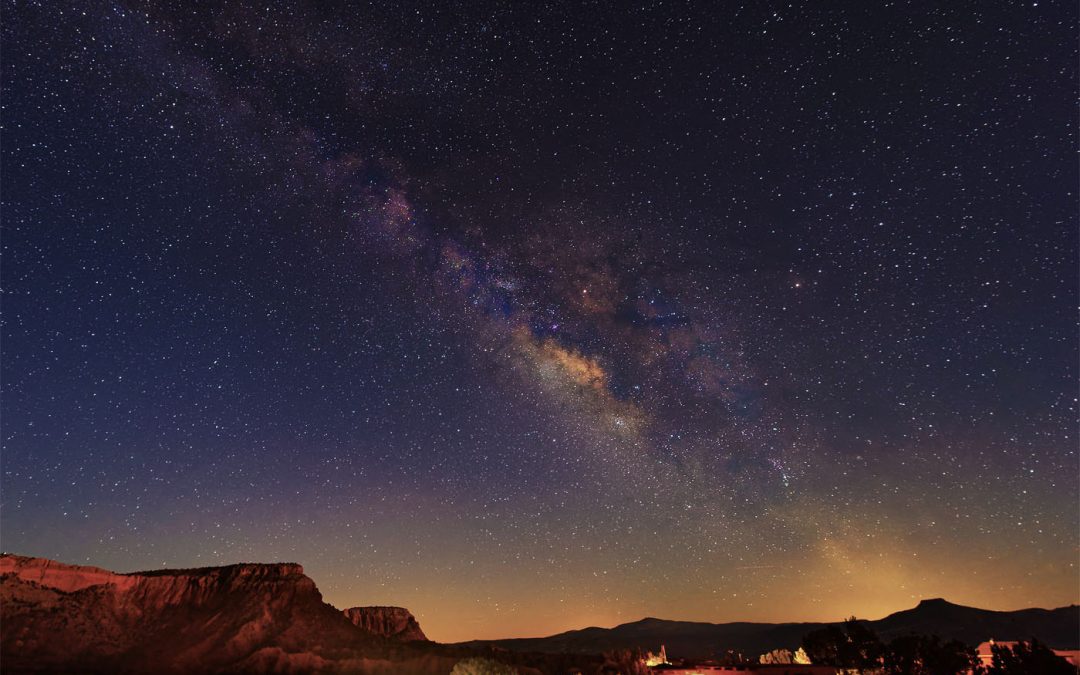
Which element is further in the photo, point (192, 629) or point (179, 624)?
point (179, 624)

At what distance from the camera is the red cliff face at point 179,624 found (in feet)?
190

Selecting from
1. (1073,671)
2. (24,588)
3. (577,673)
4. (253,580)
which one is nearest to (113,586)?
(24,588)

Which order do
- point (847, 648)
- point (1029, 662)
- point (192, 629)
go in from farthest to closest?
point (847, 648) < point (192, 629) < point (1029, 662)

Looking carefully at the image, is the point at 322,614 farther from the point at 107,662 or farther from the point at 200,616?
the point at 107,662

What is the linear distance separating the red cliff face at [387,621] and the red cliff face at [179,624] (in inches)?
1068

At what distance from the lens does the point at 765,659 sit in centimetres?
9400

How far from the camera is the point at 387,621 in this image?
10812 centimetres

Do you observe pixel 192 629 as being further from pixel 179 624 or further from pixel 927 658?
pixel 927 658

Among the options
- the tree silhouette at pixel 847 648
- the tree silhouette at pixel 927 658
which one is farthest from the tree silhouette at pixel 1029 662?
the tree silhouette at pixel 847 648

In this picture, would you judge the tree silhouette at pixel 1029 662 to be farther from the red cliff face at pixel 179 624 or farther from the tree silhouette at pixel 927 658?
the red cliff face at pixel 179 624

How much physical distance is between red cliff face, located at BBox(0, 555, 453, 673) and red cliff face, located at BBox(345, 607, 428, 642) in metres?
27.1

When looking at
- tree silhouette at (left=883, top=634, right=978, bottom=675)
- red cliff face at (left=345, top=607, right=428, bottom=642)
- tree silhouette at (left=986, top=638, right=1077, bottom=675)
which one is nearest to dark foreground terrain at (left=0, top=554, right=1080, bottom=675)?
red cliff face at (left=345, top=607, right=428, bottom=642)

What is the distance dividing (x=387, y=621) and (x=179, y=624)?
46932 millimetres

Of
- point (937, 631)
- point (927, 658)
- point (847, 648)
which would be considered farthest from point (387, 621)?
point (937, 631)
